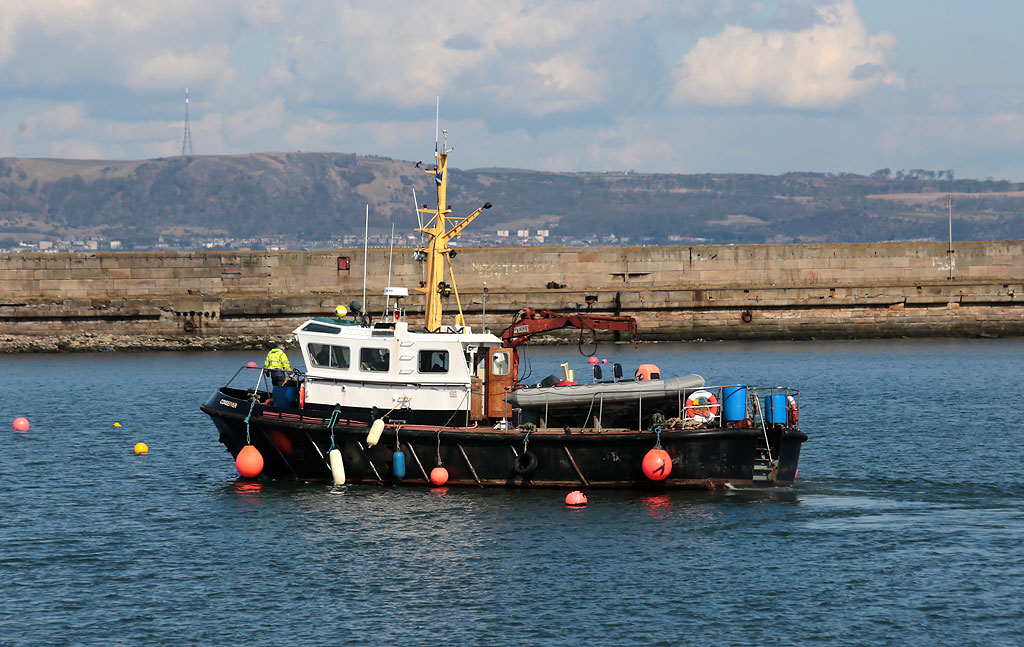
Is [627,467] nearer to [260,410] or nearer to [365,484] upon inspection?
[365,484]

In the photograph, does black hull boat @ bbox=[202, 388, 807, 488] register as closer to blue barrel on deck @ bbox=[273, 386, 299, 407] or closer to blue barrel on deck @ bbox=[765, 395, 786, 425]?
blue barrel on deck @ bbox=[765, 395, 786, 425]

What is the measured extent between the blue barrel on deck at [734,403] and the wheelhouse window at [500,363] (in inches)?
163

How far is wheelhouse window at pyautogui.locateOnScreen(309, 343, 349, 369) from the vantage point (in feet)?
71.9

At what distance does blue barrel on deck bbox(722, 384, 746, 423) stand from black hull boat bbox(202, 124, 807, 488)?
3 centimetres

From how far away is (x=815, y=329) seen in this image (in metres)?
53.8

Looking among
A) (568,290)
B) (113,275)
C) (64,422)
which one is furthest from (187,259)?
(64,422)

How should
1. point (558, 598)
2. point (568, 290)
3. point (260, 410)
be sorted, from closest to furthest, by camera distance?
point (558, 598)
point (260, 410)
point (568, 290)

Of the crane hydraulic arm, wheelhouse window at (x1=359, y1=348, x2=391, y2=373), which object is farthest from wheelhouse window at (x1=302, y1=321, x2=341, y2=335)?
the crane hydraulic arm

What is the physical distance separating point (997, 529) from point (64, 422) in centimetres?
2437

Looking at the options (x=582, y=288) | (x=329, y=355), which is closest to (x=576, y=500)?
(x=329, y=355)

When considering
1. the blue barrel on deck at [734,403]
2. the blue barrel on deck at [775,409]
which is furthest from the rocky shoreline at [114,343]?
the blue barrel on deck at [775,409]

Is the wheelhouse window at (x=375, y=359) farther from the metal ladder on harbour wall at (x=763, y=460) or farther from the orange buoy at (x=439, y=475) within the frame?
the metal ladder on harbour wall at (x=763, y=460)

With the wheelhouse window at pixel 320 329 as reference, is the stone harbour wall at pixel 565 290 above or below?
above

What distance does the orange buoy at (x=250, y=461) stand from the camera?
21.9 meters
